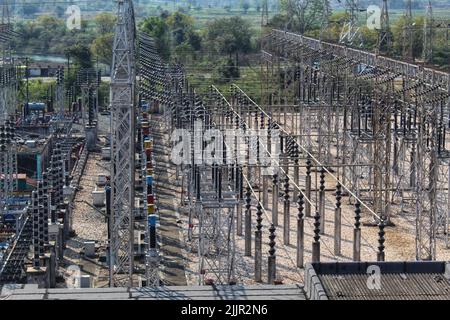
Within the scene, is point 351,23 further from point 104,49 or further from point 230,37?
point 230,37

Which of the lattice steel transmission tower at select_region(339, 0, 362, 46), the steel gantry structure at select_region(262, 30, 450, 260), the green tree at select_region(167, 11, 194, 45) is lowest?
the green tree at select_region(167, 11, 194, 45)

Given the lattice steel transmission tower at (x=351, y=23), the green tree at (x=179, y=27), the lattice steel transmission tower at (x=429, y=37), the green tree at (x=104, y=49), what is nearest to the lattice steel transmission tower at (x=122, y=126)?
the lattice steel transmission tower at (x=351, y=23)

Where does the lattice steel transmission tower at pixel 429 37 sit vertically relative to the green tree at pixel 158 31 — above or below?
above

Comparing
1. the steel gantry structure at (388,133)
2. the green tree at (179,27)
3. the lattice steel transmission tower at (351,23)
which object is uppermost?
the lattice steel transmission tower at (351,23)

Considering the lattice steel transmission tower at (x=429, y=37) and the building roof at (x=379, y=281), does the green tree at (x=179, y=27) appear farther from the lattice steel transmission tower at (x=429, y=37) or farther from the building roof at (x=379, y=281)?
the building roof at (x=379, y=281)

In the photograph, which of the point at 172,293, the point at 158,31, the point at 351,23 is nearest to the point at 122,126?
the point at 172,293

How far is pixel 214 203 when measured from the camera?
14.9m

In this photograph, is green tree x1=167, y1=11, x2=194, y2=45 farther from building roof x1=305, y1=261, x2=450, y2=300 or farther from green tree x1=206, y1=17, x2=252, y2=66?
building roof x1=305, y1=261, x2=450, y2=300

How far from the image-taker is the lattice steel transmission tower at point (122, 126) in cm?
1438

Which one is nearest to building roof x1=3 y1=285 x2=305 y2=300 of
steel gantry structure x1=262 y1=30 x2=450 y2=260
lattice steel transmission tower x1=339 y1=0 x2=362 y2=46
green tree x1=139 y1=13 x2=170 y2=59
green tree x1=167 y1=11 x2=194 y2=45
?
steel gantry structure x1=262 y1=30 x2=450 y2=260

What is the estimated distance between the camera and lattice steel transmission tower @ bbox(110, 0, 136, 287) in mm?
14383
